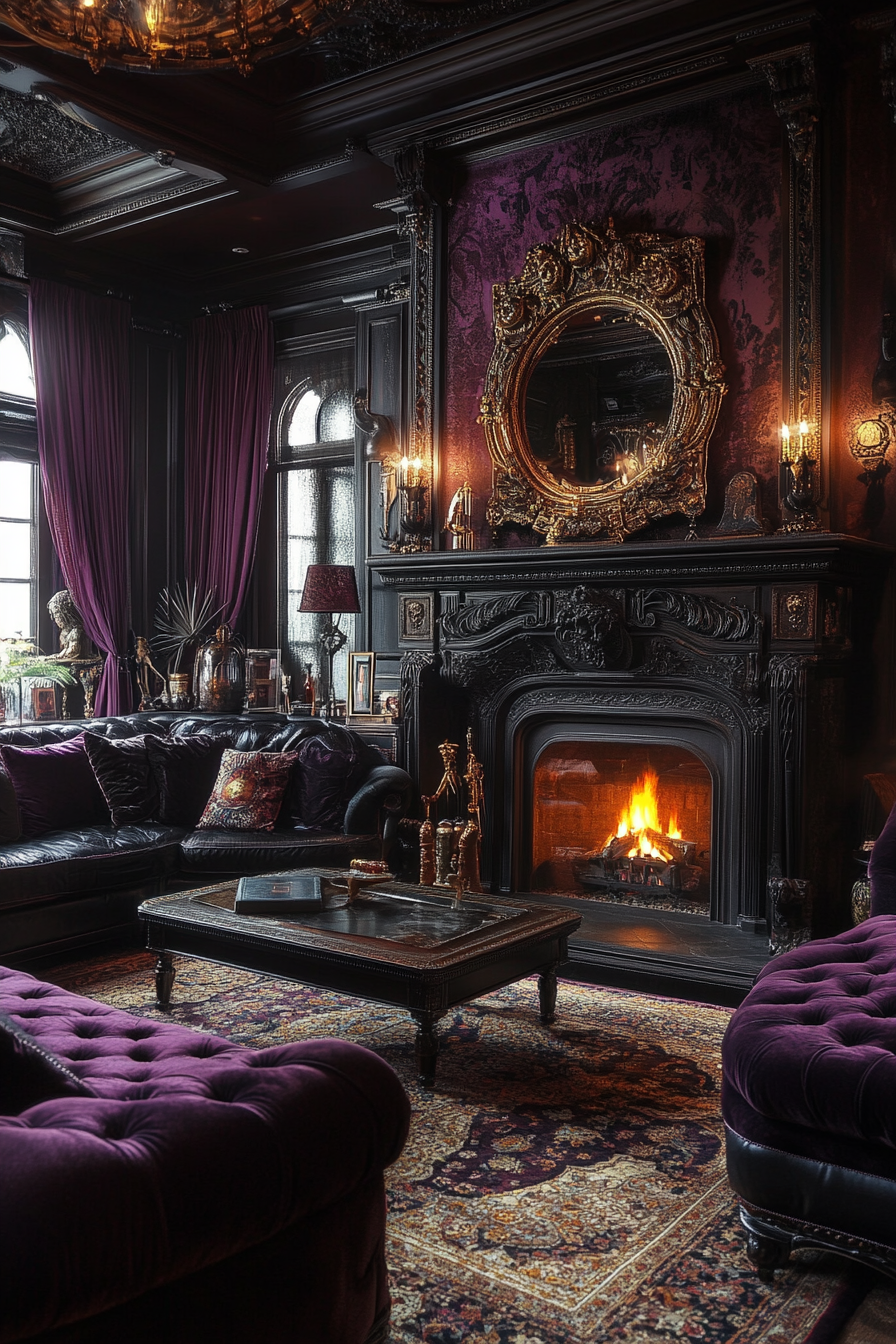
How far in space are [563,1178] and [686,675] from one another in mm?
2495

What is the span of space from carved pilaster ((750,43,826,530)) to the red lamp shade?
2465 millimetres

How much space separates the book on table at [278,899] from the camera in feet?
12.3

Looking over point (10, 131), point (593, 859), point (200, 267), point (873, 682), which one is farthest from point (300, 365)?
point (873, 682)

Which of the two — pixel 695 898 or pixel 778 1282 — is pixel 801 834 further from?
pixel 778 1282

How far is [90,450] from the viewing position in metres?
6.69

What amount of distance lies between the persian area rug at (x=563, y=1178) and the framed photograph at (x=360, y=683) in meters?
2.17

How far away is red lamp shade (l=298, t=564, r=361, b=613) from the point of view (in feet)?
19.2

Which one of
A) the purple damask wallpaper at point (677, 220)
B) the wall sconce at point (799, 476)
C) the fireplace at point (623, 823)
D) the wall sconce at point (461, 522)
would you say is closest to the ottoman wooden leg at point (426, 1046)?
the fireplace at point (623, 823)

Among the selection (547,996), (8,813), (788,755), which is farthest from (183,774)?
(788,755)

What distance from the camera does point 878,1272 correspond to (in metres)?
2.31

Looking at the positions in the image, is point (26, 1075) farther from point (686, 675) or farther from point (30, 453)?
point (30, 453)

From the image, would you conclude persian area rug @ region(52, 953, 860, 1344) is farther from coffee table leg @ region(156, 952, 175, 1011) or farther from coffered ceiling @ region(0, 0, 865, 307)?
coffered ceiling @ region(0, 0, 865, 307)

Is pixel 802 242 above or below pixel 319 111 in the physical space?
below

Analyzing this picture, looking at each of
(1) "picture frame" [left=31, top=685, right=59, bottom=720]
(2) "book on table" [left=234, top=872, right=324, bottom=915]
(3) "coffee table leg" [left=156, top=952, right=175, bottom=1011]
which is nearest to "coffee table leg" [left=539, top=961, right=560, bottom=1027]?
(2) "book on table" [left=234, top=872, right=324, bottom=915]
